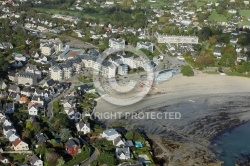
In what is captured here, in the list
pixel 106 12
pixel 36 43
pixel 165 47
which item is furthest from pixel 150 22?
pixel 36 43

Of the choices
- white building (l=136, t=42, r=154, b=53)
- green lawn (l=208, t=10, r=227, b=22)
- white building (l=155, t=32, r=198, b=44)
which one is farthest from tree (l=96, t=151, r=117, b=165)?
green lawn (l=208, t=10, r=227, b=22)

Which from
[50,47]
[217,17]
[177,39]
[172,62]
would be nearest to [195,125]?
[172,62]

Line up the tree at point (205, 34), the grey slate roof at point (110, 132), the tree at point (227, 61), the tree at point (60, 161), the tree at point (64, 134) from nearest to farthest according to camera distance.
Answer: the tree at point (60, 161), the tree at point (64, 134), the grey slate roof at point (110, 132), the tree at point (227, 61), the tree at point (205, 34)

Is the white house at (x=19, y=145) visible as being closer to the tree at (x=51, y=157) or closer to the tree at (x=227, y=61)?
the tree at (x=51, y=157)

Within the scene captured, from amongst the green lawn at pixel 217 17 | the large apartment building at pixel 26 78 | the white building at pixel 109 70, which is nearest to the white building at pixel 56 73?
the large apartment building at pixel 26 78

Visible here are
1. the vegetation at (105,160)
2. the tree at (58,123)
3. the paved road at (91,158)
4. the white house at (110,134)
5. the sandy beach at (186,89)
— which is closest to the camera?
the vegetation at (105,160)
